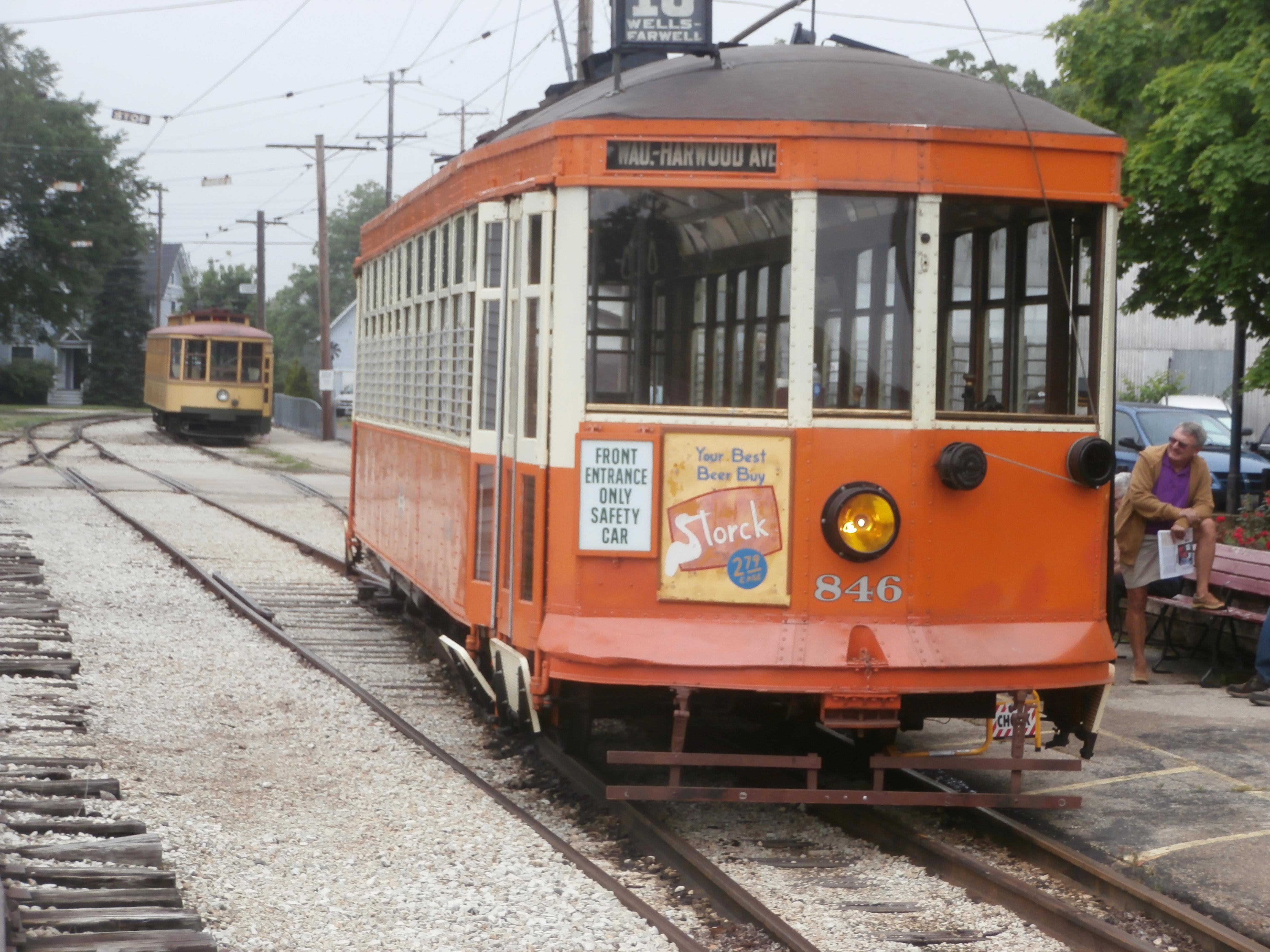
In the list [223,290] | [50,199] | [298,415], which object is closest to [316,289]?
[223,290]

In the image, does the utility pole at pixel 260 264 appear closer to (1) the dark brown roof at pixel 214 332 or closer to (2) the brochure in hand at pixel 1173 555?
(1) the dark brown roof at pixel 214 332

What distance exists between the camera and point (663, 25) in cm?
677

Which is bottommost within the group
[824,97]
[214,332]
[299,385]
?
[299,385]

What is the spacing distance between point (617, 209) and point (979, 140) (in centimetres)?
133

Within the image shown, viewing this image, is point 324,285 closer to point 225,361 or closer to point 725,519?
point 225,361

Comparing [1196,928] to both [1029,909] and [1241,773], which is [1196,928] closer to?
[1029,909]

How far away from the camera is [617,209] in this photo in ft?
19.7

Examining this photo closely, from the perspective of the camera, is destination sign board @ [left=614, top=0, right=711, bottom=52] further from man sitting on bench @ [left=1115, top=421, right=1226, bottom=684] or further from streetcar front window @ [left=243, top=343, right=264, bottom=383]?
streetcar front window @ [left=243, top=343, right=264, bottom=383]

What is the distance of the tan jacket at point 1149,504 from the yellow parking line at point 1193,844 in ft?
10.6

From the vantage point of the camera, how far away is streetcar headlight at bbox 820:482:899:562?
19.1 ft

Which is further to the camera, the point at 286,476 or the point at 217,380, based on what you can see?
the point at 217,380

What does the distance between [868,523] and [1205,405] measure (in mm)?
21557

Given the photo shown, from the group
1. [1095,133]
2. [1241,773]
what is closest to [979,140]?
[1095,133]

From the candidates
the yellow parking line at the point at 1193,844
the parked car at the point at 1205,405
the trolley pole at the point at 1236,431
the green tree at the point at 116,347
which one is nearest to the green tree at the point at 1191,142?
the trolley pole at the point at 1236,431
